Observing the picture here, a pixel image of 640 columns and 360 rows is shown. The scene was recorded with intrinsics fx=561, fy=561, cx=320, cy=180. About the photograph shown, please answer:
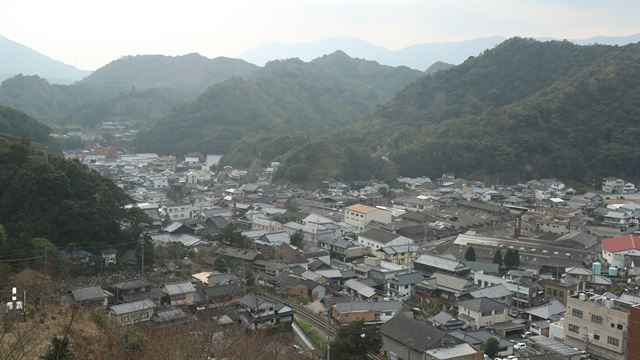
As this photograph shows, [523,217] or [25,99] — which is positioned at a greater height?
[25,99]

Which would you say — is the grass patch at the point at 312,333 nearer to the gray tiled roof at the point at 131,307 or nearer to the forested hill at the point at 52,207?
the gray tiled roof at the point at 131,307

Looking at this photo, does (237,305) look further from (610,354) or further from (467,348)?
(610,354)

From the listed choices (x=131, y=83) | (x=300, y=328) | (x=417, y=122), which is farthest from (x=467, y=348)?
(x=131, y=83)

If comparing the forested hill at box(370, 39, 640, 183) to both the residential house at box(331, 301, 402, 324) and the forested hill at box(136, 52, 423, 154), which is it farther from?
the residential house at box(331, 301, 402, 324)

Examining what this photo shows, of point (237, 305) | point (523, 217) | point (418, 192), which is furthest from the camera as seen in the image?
point (418, 192)

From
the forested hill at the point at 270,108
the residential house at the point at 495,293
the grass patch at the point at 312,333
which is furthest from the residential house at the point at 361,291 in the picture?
the forested hill at the point at 270,108

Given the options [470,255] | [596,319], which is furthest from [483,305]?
[470,255]

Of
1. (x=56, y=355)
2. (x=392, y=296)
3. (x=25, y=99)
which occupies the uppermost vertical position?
(x=25, y=99)

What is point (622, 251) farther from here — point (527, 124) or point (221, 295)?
point (527, 124)
